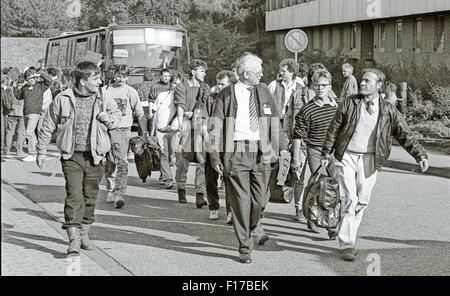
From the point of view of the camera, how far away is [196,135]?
36.7ft

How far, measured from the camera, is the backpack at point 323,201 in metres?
8.56

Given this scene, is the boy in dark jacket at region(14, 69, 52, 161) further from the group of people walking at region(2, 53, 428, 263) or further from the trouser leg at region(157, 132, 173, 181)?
the group of people walking at region(2, 53, 428, 263)

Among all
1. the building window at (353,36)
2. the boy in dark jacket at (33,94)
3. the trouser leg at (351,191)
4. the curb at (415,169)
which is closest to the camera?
the trouser leg at (351,191)

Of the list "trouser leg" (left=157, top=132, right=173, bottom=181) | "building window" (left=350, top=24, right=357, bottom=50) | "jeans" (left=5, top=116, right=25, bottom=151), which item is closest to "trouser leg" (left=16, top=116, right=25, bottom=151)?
"jeans" (left=5, top=116, right=25, bottom=151)

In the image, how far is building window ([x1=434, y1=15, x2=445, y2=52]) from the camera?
120 feet

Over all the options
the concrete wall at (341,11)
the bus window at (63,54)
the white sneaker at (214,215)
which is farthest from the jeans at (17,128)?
the concrete wall at (341,11)

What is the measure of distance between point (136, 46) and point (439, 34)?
1337 centimetres

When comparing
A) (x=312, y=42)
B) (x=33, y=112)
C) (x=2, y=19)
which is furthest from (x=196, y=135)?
(x=312, y=42)

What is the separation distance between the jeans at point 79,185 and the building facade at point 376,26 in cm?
2682

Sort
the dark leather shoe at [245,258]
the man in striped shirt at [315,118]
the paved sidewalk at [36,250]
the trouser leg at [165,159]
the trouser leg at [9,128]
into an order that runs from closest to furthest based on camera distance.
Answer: the paved sidewalk at [36,250], the dark leather shoe at [245,258], the man in striped shirt at [315,118], the trouser leg at [165,159], the trouser leg at [9,128]

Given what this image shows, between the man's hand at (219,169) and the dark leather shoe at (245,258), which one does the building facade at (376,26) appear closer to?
the man's hand at (219,169)

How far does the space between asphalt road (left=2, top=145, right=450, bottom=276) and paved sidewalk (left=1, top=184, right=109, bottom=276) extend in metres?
0.35

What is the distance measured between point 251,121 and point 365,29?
124 feet

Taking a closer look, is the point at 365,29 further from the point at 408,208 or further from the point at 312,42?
the point at 408,208
